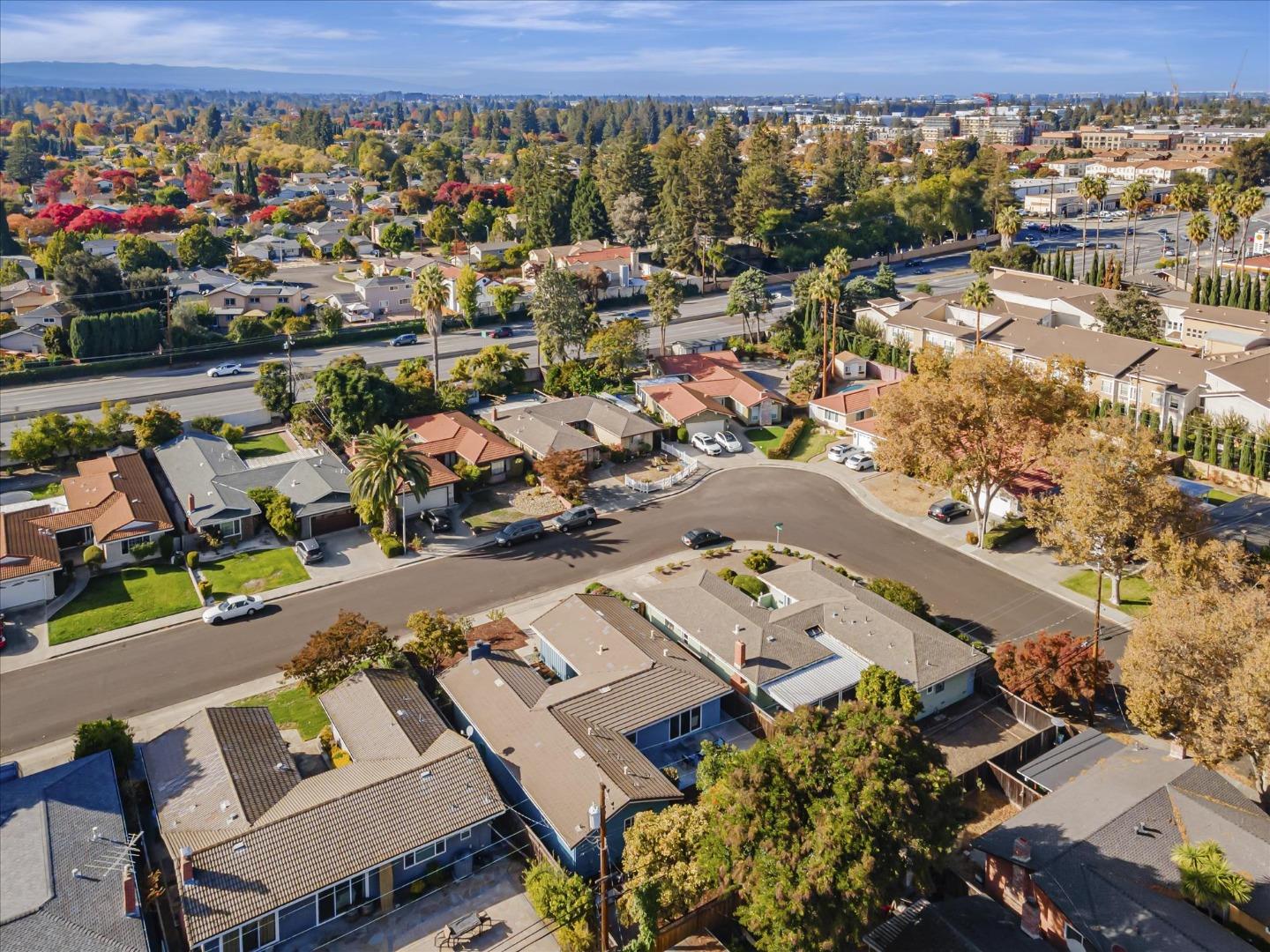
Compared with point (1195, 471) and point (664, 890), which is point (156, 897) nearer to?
point (664, 890)

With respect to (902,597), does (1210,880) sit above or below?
below

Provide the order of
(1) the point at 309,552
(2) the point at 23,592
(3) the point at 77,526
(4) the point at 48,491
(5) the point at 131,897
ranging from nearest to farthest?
1. (5) the point at 131,897
2. (2) the point at 23,592
3. (1) the point at 309,552
4. (3) the point at 77,526
5. (4) the point at 48,491

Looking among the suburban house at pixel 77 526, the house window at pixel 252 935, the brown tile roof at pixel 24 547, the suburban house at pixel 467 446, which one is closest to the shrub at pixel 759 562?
the suburban house at pixel 467 446

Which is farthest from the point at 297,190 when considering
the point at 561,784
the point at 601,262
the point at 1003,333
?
the point at 561,784

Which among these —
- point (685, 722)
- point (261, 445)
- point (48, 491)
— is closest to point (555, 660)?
point (685, 722)

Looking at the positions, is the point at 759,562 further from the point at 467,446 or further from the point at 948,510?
the point at 467,446
